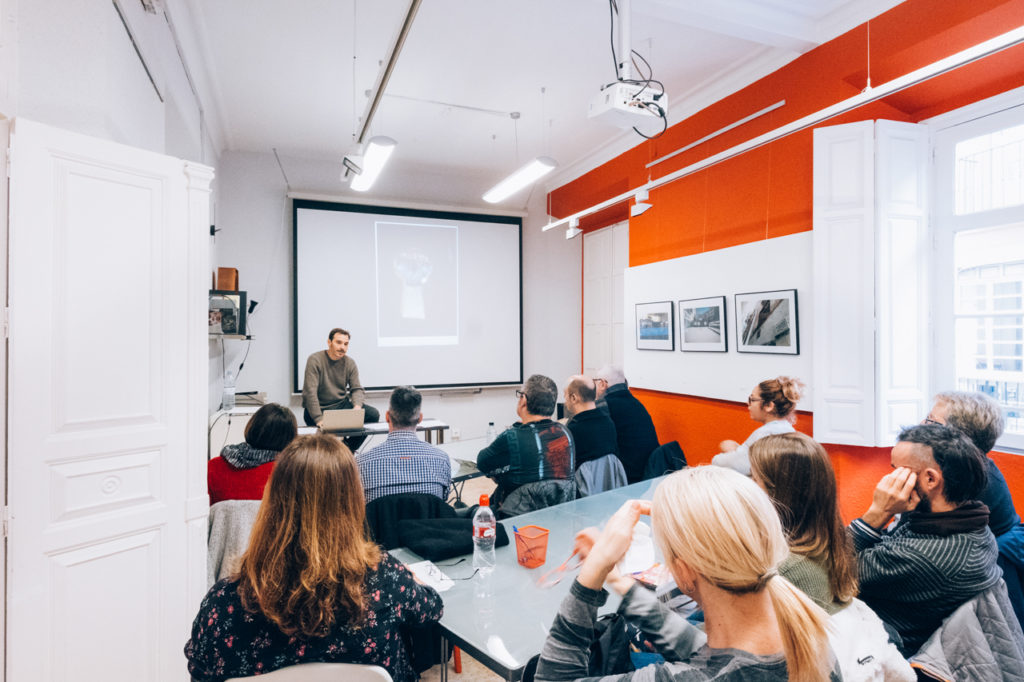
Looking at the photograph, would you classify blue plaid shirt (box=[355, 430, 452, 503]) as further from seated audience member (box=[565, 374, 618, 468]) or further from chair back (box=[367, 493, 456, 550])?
seated audience member (box=[565, 374, 618, 468])

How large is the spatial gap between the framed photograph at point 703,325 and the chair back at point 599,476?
6.13ft

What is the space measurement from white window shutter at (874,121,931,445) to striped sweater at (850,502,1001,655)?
2214 mm

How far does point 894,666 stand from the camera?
1.30m

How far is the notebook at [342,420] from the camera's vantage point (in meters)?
4.24

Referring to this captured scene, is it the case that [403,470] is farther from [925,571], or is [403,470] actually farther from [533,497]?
[925,571]

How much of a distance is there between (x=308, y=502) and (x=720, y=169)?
4385 mm

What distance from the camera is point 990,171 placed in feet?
11.1

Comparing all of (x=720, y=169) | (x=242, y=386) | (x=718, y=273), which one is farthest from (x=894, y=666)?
(x=242, y=386)

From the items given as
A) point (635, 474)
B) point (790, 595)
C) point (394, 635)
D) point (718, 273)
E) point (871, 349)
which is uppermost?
point (718, 273)

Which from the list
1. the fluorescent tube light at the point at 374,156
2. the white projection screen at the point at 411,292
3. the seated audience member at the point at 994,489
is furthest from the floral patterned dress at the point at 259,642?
the white projection screen at the point at 411,292

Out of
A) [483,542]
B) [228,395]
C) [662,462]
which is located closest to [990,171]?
[662,462]

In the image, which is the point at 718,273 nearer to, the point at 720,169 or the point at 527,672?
the point at 720,169

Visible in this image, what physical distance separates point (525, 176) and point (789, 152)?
2.12 metres

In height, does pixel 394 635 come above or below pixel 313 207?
below
